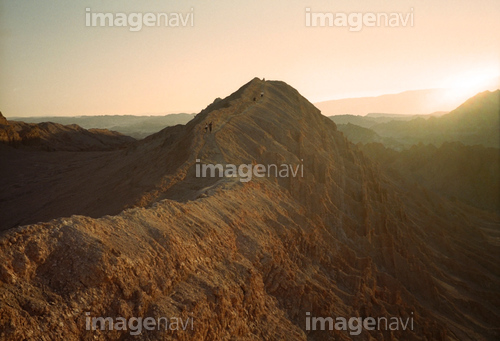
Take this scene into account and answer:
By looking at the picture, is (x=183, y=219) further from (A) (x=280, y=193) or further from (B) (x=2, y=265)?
(A) (x=280, y=193)

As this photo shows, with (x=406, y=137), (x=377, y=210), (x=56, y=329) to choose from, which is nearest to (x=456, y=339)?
(x=377, y=210)
